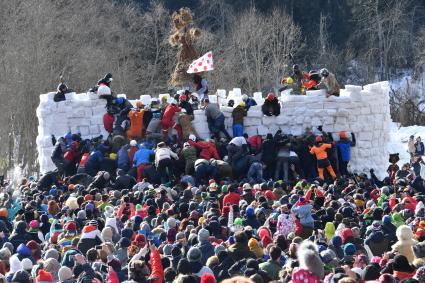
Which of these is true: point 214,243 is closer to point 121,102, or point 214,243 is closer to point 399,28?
point 121,102

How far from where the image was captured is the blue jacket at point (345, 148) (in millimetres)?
32219

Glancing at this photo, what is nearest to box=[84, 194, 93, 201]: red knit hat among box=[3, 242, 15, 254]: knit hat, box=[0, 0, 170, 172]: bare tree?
box=[3, 242, 15, 254]: knit hat

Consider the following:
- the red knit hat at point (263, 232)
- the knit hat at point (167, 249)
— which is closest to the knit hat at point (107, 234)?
the knit hat at point (167, 249)

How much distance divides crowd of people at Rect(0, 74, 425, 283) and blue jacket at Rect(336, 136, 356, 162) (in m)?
0.05

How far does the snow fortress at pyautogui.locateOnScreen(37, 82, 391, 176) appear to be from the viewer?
107 ft

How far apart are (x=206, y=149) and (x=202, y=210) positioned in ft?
26.6

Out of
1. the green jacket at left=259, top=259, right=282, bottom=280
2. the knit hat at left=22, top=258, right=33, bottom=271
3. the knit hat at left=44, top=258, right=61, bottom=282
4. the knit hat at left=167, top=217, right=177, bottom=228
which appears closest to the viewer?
the green jacket at left=259, top=259, right=282, bottom=280

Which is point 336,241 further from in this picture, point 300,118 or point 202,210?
point 300,118

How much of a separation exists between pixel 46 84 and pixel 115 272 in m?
32.5

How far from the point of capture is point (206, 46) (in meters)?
55.7

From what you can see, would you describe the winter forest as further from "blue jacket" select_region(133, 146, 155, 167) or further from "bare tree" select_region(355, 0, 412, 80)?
"blue jacket" select_region(133, 146, 155, 167)

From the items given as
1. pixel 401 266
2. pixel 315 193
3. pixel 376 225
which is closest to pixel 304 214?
pixel 376 225

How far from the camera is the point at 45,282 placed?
51.6 feet

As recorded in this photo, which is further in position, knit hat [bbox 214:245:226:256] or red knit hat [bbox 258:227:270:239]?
red knit hat [bbox 258:227:270:239]
